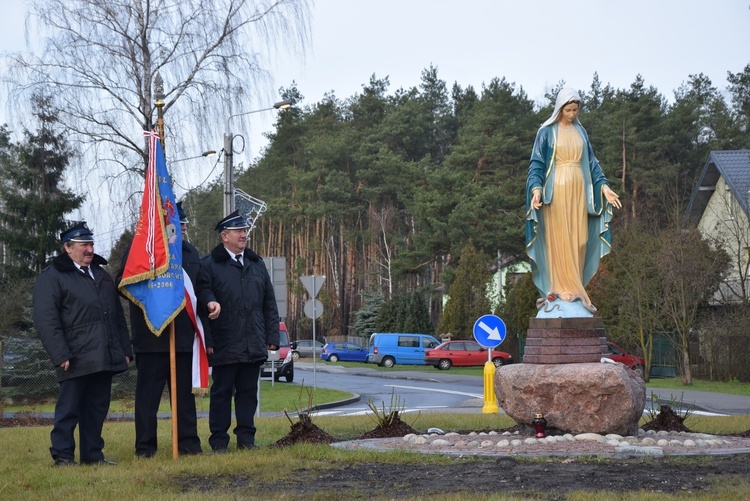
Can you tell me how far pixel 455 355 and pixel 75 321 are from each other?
36.7 m

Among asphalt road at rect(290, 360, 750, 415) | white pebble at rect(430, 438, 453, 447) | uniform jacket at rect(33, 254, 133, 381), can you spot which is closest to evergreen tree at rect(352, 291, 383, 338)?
asphalt road at rect(290, 360, 750, 415)

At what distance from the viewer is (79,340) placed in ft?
30.3

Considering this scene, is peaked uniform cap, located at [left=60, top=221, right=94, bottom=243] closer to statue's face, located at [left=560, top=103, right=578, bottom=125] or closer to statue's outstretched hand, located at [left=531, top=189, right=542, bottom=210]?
statue's outstretched hand, located at [left=531, top=189, right=542, bottom=210]


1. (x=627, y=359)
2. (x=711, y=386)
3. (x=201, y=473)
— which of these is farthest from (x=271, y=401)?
(x=201, y=473)

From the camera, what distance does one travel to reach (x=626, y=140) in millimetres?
56844

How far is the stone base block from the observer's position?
10836 mm

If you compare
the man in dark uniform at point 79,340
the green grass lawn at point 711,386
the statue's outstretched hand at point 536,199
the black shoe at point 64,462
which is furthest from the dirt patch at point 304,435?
the green grass lawn at point 711,386

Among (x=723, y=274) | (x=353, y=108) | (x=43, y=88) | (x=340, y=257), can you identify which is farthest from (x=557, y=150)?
(x=340, y=257)

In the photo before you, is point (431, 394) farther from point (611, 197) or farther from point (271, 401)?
point (611, 197)

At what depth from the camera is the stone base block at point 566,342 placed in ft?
35.6

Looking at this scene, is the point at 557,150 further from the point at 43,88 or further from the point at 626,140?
the point at 626,140

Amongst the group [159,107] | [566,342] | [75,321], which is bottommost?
[566,342]

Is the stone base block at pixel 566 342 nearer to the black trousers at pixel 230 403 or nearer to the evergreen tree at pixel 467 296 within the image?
the black trousers at pixel 230 403

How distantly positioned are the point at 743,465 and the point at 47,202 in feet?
111
